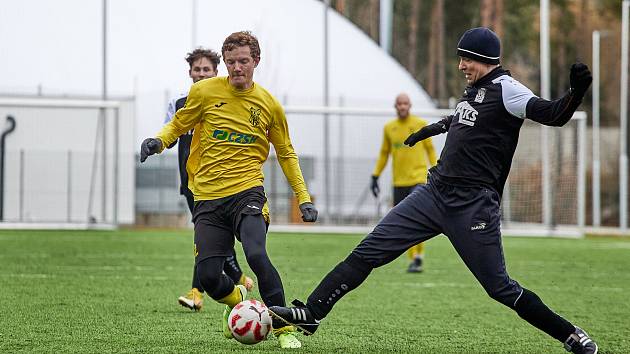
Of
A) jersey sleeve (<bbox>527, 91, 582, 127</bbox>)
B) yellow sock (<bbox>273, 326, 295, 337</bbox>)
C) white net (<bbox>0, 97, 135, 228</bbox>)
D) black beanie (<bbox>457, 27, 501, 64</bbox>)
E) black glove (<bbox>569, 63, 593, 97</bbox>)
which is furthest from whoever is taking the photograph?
white net (<bbox>0, 97, 135, 228</bbox>)

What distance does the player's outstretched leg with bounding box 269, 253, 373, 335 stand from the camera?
7.25 metres

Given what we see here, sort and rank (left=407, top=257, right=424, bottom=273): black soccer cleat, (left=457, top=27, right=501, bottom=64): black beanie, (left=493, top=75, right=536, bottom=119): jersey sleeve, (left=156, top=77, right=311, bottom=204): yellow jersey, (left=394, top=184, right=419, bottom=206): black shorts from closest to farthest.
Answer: (left=493, top=75, right=536, bottom=119): jersey sleeve
(left=457, top=27, right=501, bottom=64): black beanie
(left=156, top=77, right=311, bottom=204): yellow jersey
(left=407, top=257, right=424, bottom=273): black soccer cleat
(left=394, top=184, right=419, bottom=206): black shorts

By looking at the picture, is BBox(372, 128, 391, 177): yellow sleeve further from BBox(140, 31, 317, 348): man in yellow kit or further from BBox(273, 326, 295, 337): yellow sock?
BBox(273, 326, 295, 337): yellow sock

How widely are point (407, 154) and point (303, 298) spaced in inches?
184

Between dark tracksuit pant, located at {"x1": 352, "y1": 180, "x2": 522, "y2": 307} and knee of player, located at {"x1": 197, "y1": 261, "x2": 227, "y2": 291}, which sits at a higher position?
dark tracksuit pant, located at {"x1": 352, "y1": 180, "x2": 522, "y2": 307}

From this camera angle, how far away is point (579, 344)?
23.3ft

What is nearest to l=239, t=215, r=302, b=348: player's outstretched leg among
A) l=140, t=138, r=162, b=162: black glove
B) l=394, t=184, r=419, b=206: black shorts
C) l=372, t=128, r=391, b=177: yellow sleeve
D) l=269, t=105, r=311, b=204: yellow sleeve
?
l=269, t=105, r=311, b=204: yellow sleeve

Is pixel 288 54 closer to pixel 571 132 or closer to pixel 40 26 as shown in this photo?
pixel 40 26

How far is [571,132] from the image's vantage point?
1056 inches

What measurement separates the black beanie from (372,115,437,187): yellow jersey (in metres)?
8.07

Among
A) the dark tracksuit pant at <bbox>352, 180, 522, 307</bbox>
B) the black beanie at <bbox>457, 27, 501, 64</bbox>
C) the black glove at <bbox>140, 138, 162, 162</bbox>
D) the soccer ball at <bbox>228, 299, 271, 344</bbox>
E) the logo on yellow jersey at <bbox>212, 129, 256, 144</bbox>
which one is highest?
the black beanie at <bbox>457, 27, 501, 64</bbox>

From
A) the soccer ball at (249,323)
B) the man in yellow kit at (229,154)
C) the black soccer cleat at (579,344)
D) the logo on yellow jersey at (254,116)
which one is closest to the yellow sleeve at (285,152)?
the man in yellow kit at (229,154)

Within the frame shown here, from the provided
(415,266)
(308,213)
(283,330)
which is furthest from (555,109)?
(415,266)

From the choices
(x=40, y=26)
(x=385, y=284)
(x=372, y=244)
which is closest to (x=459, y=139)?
(x=372, y=244)
